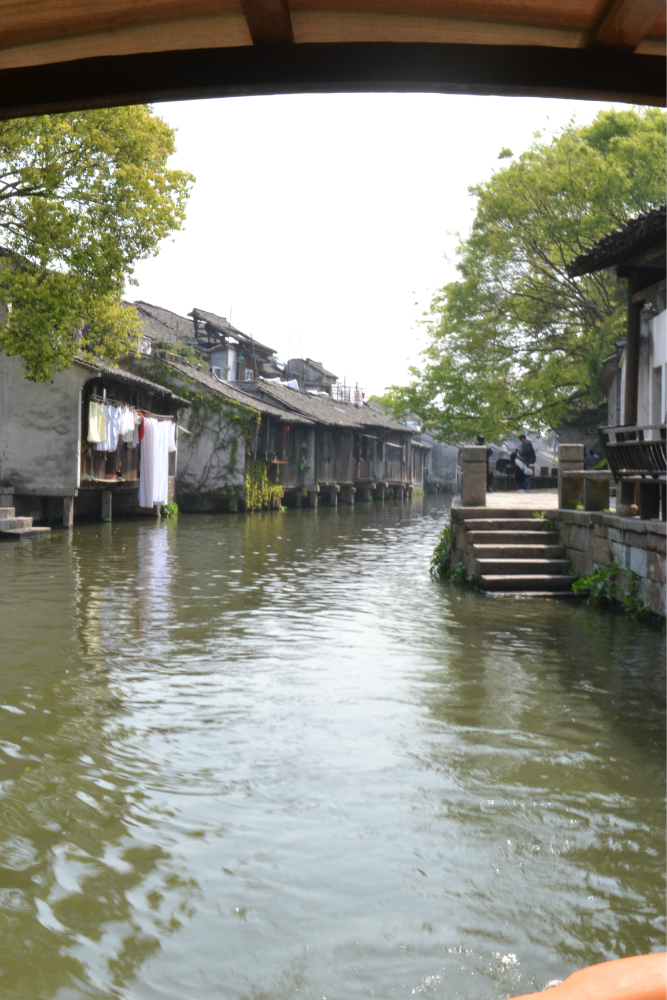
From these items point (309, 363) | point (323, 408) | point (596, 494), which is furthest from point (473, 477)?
point (309, 363)

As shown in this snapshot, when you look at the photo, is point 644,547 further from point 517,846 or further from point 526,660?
point 517,846

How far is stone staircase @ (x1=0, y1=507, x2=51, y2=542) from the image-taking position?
18797 mm

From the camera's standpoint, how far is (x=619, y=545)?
37.4 ft

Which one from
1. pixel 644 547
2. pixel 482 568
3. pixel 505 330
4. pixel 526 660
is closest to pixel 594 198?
pixel 505 330

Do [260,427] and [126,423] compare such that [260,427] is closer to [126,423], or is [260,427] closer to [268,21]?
[126,423]

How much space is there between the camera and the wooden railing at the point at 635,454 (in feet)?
31.6

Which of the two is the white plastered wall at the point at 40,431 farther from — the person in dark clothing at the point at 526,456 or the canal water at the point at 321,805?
the person in dark clothing at the point at 526,456

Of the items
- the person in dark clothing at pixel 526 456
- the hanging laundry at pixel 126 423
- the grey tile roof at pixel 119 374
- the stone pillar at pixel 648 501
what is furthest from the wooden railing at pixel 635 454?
the hanging laundry at pixel 126 423

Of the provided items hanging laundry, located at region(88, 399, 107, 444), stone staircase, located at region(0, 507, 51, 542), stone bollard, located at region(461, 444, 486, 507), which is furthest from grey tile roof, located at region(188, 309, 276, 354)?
stone bollard, located at region(461, 444, 486, 507)

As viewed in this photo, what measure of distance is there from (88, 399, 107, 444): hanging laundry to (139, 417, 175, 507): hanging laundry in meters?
3.41

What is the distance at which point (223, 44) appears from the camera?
114 inches

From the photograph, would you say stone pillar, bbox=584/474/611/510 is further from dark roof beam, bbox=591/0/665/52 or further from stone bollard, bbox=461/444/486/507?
dark roof beam, bbox=591/0/665/52

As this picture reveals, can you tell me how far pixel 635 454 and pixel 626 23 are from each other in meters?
8.09

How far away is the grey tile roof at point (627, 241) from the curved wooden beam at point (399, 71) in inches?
338
